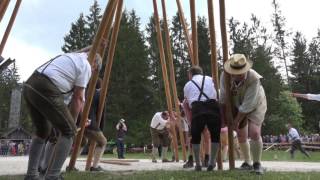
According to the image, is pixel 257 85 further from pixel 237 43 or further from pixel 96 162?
pixel 237 43

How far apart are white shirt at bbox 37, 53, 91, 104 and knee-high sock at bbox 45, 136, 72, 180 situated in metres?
0.57

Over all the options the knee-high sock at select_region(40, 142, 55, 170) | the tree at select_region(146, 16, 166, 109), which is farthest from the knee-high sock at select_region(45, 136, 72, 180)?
the tree at select_region(146, 16, 166, 109)

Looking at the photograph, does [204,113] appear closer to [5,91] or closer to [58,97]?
[58,97]

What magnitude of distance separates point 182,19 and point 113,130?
41.2 m

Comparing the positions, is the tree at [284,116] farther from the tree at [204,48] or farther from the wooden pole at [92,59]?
the wooden pole at [92,59]

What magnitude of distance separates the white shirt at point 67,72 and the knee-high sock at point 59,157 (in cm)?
57

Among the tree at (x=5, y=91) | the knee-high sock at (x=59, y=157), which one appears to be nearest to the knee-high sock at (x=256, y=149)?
the knee-high sock at (x=59, y=157)

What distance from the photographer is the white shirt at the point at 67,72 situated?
537 cm

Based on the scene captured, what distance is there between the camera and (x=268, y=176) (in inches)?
243

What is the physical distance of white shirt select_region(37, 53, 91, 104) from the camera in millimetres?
5371

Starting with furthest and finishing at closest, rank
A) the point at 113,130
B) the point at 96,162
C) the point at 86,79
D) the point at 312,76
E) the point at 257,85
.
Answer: the point at 312,76 → the point at 113,130 → the point at 96,162 → the point at 257,85 → the point at 86,79

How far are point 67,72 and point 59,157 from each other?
967mm

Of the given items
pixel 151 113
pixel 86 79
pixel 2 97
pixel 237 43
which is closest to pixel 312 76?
pixel 237 43

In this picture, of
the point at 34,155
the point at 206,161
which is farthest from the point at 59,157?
the point at 206,161
